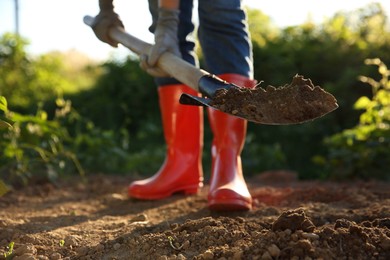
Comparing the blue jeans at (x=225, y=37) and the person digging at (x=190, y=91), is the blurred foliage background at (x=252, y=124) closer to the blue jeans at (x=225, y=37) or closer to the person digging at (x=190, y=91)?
the person digging at (x=190, y=91)

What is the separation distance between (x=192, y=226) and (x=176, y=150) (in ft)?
3.56

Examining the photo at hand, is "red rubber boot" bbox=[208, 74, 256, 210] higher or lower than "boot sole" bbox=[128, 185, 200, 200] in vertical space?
higher

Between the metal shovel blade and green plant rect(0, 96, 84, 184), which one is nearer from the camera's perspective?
the metal shovel blade

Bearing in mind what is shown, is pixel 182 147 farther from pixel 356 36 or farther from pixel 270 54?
pixel 356 36

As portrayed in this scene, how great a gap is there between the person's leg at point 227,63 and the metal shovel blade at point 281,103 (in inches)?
23.8

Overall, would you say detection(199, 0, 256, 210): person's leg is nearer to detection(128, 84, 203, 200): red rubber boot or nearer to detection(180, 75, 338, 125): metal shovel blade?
detection(128, 84, 203, 200): red rubber boot

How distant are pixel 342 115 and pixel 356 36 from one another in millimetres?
871

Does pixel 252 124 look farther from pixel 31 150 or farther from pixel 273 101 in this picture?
pixel 273 101

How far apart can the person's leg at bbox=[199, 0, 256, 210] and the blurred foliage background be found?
3.65 feet

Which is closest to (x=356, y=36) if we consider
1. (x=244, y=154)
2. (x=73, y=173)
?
(x=244, y=154)

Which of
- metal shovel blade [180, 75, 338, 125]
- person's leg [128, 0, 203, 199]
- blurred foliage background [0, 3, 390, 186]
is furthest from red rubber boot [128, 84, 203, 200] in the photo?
metal shovel blade [180, 75, 338, 125]

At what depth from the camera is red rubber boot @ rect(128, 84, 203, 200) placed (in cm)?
285

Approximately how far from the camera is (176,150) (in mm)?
2896

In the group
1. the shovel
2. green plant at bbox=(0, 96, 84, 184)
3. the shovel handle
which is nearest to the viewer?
the shovel
